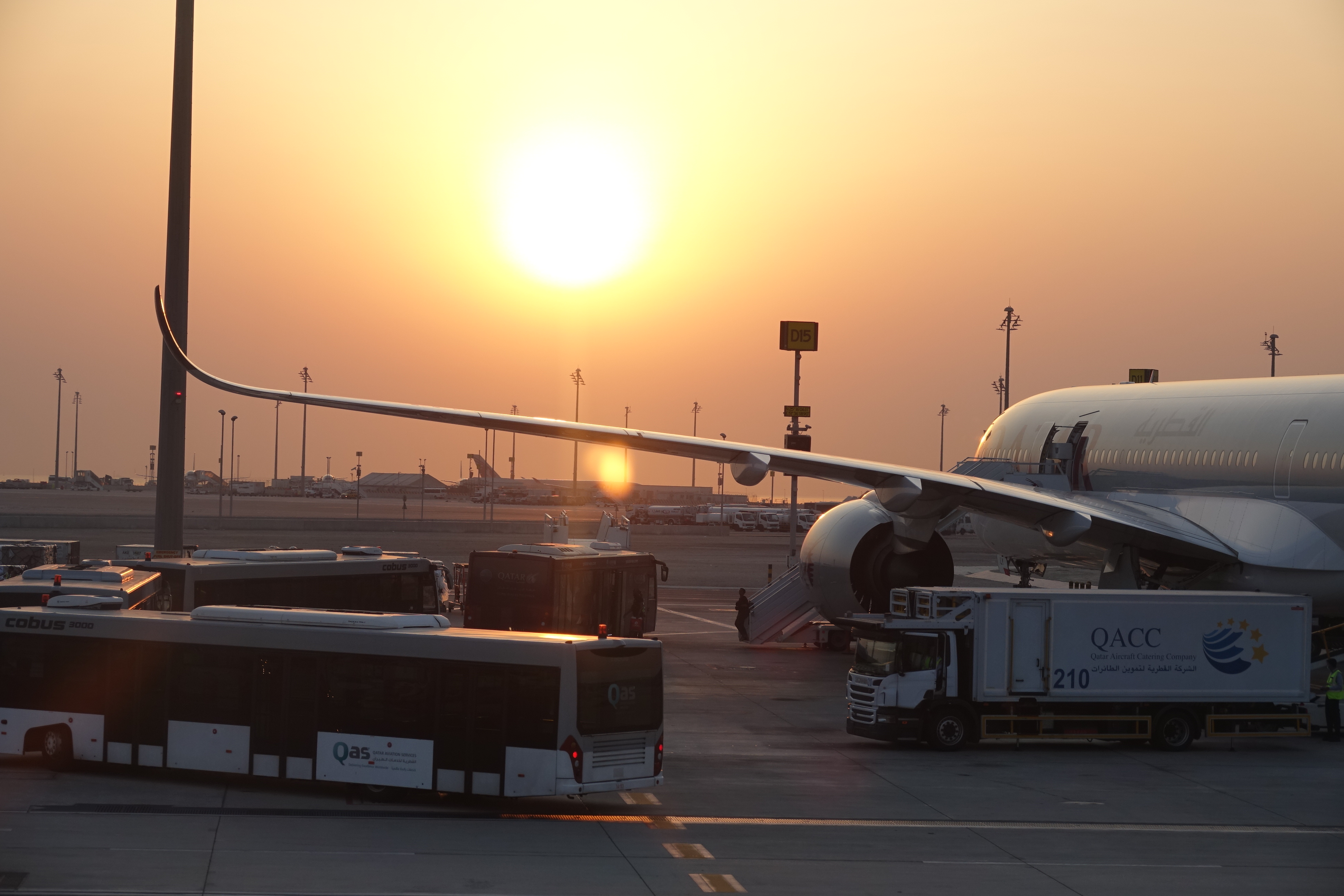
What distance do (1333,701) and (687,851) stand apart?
16.4 m

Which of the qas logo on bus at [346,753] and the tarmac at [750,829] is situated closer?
the tarmac at [750,829]

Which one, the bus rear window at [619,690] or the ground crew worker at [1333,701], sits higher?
the bus rear window at [619,690]

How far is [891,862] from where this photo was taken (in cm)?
1561

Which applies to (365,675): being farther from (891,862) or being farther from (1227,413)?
(1227,413)

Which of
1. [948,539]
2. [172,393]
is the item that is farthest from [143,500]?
[172,393]

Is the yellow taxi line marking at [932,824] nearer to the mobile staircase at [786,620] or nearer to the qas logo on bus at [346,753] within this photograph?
the qas logo on bus at [346,753]

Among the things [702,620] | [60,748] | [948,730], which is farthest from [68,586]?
[702,620]

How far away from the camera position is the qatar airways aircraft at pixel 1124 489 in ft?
90.1

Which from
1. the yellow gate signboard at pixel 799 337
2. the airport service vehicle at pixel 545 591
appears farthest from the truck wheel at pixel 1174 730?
the yellow gate signboard at pixel 799 337

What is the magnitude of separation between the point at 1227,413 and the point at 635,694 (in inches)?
704

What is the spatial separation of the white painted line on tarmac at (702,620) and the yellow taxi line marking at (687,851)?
87.5ft

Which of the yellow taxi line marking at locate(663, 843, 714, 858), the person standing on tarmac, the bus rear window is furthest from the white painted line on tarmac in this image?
the yellow taxi line marking at locate(663, 843, 714, 858)

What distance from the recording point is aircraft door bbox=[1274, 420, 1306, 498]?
28.4 m

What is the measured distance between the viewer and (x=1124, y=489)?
3356 centimetres
